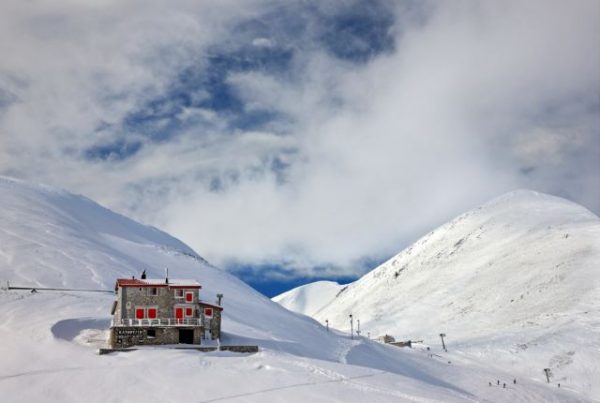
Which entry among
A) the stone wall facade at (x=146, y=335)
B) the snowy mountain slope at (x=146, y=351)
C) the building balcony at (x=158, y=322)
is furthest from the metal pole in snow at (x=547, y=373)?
the stone wall facade at (x=146, y=335)

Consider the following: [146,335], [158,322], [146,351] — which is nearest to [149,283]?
[158,322]

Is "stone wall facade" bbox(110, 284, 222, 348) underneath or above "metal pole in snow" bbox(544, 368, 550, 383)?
Answer: above

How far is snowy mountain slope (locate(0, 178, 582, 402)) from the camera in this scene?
164ft

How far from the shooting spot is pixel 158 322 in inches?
2534

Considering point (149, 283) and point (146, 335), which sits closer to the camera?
point (146, 335)

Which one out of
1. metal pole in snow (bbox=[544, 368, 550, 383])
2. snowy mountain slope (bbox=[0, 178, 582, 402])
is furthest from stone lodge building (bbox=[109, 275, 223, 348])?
metal pole in snow (bbox=[544, 368, 550, 383])

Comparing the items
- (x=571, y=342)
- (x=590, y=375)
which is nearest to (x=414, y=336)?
(x=571, y=342)

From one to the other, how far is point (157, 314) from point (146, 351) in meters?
5.70

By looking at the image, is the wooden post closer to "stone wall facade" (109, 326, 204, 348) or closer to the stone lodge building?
the stone lodge building

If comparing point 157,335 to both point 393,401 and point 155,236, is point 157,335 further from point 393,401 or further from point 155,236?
point 155,236

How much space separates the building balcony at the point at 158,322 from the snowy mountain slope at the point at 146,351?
3.39 m

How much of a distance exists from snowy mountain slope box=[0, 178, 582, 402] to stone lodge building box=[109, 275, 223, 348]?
301 cm

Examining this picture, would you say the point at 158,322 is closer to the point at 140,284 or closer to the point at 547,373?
the point at 140,284

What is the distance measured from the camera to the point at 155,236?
157 metres
